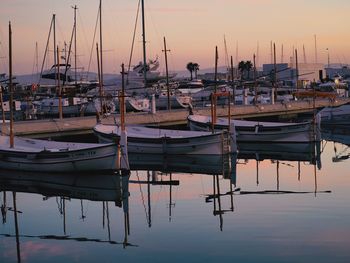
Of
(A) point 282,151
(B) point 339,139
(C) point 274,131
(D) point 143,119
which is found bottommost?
(B) point 339,139

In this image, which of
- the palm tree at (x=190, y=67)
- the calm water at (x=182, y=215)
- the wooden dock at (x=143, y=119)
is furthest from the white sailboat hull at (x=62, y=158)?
the palm tree at (x=190, y=67)

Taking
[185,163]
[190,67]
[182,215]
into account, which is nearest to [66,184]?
[182,215]

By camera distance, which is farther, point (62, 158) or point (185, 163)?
point (185, 163)

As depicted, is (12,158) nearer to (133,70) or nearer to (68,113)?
(68,113)

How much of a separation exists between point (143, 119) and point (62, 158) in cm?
1956

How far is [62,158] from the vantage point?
32.7m

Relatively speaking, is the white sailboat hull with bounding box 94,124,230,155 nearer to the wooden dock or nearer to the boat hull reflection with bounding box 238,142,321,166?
the boat hull reflection with bounding box 238,142,321,166

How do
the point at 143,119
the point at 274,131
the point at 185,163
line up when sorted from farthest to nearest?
1. the point at 143,119
2. the point at 274,131
3. the point at 185,163

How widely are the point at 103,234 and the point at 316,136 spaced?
30800 millimetres

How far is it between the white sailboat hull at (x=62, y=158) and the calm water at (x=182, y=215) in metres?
0.53

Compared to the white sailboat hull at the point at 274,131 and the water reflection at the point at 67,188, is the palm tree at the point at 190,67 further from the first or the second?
the water reflection at the point at 67,188

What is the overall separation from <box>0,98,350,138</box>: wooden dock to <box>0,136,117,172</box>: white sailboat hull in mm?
7637

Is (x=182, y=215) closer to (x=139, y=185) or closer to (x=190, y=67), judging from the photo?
(x=139, y=185)

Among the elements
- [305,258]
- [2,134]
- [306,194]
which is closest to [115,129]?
[2,134]
